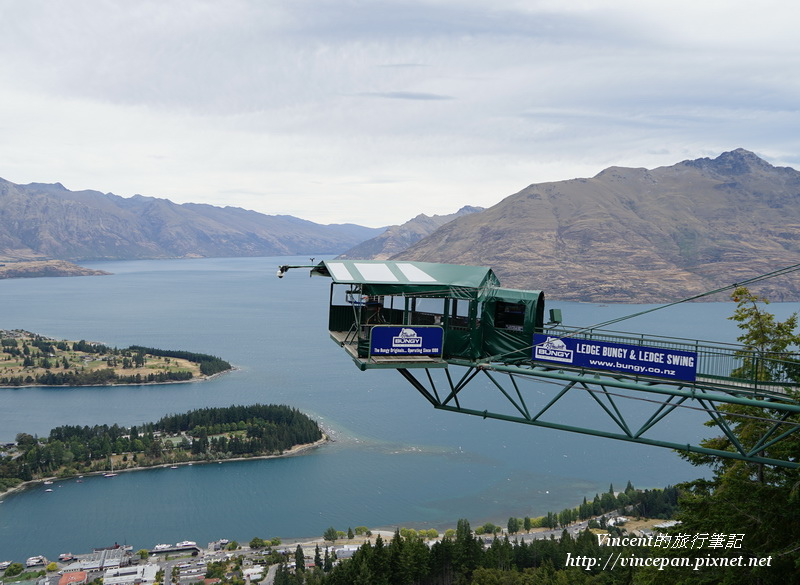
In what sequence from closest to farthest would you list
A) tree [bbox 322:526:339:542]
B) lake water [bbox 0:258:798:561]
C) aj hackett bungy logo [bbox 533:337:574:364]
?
1. aj hackett bungy logo [bbox 533:337:574:364]
2. tree [bbox 322:526:339:542]
3. lake water [bbox 0:258:798:561]

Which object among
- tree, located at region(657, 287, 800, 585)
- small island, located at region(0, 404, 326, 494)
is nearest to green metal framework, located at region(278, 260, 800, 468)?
tree, located at region(657, 287, 800, 585)

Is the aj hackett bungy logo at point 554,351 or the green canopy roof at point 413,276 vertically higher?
the green canopy roof at point 413,276

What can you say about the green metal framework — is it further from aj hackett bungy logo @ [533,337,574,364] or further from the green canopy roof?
aj hackett bungy logo @ [533,337,574,364]

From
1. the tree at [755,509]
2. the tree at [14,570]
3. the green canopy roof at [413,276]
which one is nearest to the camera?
the tree at [755,509]

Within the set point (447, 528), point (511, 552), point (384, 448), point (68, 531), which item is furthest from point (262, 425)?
point (511, 552)

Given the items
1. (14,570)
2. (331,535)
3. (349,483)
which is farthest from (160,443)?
(331,535)

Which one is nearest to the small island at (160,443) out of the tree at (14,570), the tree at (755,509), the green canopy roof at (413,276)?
the tree at (14,570)

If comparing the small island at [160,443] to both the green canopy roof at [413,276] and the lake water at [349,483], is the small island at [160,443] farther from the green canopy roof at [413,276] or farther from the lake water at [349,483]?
the green canopy roof at [413,276]

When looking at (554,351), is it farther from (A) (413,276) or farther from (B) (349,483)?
(B) (349,483)
